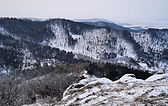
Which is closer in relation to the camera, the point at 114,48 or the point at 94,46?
the point at 114,48

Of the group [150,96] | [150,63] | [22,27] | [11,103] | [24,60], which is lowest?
[150,63]

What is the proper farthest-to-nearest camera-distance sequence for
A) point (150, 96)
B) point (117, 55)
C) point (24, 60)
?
point (117, 55) < point (24, 60) < point (150, 96)

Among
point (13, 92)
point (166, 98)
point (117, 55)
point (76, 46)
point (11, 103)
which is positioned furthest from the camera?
point (76, 46)

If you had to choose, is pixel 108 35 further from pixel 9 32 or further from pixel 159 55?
pixel 9 32

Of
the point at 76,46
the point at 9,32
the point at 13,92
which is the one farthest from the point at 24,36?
the point at 13,92

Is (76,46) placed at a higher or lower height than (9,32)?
lower

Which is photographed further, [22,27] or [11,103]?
[22,27]

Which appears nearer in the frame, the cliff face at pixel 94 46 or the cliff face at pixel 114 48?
the cliff face at pixel 94 46

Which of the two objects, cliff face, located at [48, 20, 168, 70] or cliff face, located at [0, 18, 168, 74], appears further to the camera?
cliff face, located at [48, 20, 168, 70]

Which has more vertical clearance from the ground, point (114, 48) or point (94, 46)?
point (94, 46)

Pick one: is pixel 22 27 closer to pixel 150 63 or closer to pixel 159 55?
pixel 150 63
